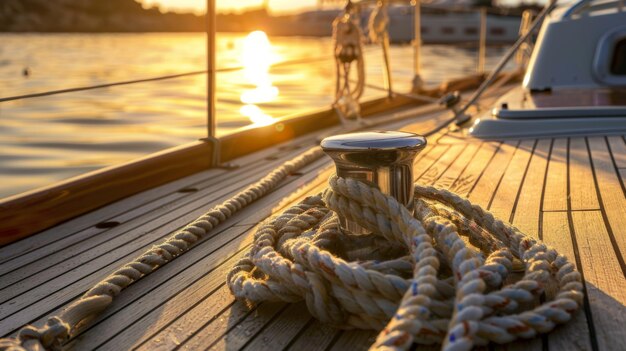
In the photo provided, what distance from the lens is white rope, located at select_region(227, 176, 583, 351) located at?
1.06m

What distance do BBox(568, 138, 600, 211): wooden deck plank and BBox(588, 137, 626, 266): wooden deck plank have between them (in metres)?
0.02

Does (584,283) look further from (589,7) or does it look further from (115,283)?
(589,7)

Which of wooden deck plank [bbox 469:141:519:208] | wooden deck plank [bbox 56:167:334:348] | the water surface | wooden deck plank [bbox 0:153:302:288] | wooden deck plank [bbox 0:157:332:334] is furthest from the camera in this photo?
the water surface

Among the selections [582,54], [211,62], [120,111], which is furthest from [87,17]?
[211,62]

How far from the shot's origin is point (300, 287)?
1235mm

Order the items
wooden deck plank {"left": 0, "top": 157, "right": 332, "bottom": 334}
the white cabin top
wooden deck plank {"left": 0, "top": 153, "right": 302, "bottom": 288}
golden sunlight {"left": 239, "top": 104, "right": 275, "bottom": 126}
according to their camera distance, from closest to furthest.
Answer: wooden deck plank {"left": 0, "top": 157, "right": 332, "bottom": 334}, wooden deck plank {"left": 0, "top": 153, "right": 302, "bottom": 288}, the white cabin top, golden sunlight {"left": 239, "top": 104, "right": 275, "bottom": 126}

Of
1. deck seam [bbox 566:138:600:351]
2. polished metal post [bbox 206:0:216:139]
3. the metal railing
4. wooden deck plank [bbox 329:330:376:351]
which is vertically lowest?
wooden deck plank [bbox 329:330:376:351]

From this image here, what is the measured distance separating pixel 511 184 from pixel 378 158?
3.36 feet

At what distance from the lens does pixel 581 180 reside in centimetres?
222

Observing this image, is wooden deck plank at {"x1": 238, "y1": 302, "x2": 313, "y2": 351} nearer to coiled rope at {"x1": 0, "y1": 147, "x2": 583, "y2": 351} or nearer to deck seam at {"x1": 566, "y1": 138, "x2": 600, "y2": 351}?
coiled rope at {"x1": 0, "y1": 147, "x2": 583, "y2": 351}

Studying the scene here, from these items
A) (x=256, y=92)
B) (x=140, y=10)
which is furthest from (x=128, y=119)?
(x=140, y=10)

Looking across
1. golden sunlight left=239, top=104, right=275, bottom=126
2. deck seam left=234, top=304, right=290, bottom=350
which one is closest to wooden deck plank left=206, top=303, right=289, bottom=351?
deck seam left=234, top=304, right=290, bottom=350

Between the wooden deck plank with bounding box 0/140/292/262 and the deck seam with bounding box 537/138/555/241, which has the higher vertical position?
the deck seam with bounding box 537/138/555/241

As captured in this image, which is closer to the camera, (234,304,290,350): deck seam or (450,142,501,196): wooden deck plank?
(234,304,290,350): deck seam
